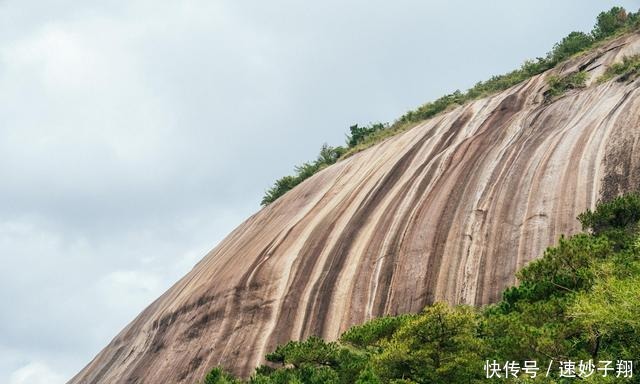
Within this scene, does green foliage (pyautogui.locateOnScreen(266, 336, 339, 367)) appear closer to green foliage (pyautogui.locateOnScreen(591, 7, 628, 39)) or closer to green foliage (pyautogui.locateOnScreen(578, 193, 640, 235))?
green foliage (pyautogui.locateOnScreen(578, 193, 640, 235))

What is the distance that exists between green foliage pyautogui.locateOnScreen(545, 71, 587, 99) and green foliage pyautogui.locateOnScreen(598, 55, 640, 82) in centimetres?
86

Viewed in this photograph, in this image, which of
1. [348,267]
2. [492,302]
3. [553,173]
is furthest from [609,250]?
[348,267]

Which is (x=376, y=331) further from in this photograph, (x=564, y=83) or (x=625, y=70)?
(x=564, y=83)

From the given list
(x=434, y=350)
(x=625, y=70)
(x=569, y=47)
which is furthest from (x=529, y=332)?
(x=569, y=47)

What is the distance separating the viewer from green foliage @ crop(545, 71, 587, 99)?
28141mm

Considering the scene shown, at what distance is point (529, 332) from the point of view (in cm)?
1402

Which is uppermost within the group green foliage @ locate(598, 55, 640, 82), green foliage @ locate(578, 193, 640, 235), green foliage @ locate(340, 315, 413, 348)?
green foliage @ locate(598, 55, 640, 82)

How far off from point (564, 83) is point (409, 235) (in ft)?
35.8

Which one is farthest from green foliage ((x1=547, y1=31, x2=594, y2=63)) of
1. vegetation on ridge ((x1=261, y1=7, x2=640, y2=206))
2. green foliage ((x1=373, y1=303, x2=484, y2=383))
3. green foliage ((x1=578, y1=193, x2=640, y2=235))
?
green foliage ((x1=373, y1=303, x2=484, y2=383))

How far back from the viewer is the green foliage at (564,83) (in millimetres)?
28141

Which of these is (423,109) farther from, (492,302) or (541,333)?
(541,333)

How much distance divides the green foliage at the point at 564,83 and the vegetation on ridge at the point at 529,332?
10.3 m

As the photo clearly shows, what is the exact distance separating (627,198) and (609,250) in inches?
83.3

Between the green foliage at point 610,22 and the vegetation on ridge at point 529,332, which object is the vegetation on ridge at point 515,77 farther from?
the vegetation on ridge at point 529,332
